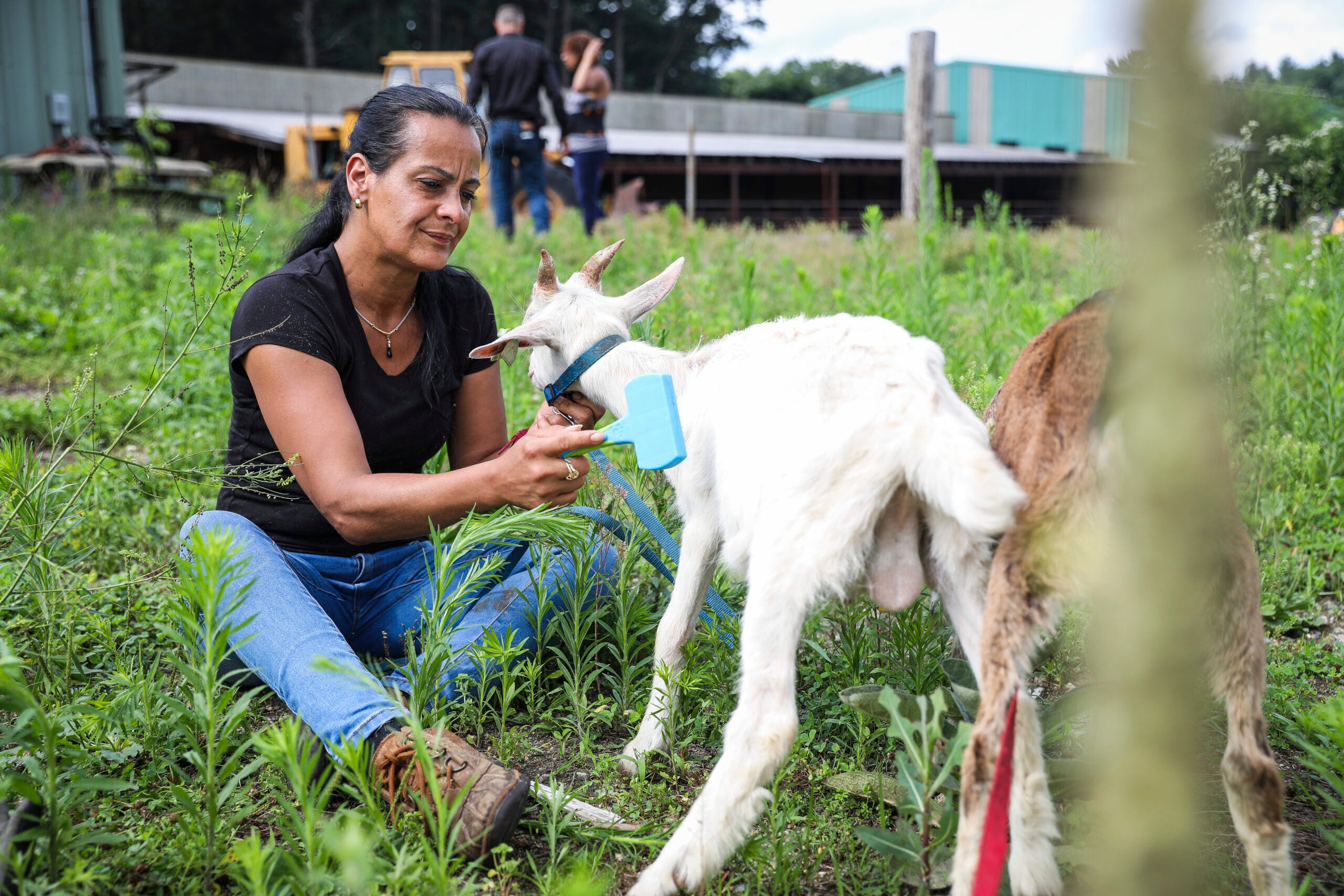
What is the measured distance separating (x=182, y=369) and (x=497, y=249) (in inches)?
138

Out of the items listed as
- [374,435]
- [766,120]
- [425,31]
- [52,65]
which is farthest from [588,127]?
[425,31]

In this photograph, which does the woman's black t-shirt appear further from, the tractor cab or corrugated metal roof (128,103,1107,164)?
corrugated metal roof (128,103,1107,164)

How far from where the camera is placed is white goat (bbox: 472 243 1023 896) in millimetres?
1615

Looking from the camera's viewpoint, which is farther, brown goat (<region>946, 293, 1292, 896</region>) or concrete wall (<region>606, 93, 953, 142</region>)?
concrete wall (<region>606, 93, 953, 142</region>)

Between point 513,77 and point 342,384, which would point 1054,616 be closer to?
point 342,384

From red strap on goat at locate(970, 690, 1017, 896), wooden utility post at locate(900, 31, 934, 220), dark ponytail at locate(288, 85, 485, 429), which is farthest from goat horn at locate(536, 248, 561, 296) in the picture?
wooden utility post at locate(900, 31, 934, 220)

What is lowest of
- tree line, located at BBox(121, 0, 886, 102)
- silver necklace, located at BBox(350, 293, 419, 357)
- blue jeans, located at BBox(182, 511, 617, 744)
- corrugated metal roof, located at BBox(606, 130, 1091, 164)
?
blue jeans, located at BBox(182, 511, 617, 744)

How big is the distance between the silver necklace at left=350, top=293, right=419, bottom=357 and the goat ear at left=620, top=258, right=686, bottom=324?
2.17ft

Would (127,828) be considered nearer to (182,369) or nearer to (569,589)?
(569,589)

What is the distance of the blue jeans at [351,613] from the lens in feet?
6.54

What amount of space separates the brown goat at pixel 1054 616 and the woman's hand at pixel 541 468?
94 cm

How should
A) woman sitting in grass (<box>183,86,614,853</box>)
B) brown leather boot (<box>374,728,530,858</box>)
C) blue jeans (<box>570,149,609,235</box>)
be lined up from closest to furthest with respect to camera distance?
brown leather boot (<box>374,728,530,858</box>)
woman sitting in grass (<box>183,86,614,853</box>)
blue jeans (<box>570,149,609,235</box>)

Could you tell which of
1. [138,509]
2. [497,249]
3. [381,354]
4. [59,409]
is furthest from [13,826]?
[497,249]

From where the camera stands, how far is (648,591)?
2.97 m
